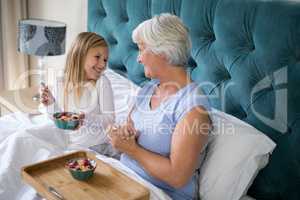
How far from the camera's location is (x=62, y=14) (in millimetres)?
2965

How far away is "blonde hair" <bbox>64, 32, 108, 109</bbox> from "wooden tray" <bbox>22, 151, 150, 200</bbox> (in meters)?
0.54

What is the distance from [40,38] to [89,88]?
0.72 m

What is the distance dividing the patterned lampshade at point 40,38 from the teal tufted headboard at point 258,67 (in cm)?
90

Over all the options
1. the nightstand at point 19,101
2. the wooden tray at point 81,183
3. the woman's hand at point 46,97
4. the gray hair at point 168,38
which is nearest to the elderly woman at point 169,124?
the gray hair at point 168,38

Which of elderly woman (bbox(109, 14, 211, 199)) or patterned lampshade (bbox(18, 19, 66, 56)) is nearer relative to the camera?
elderly woman (bbox(109, 14, 211, 199))

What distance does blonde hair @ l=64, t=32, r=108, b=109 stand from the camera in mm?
1840

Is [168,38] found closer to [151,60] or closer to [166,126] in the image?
[151,60]

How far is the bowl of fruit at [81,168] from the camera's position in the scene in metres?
1.32

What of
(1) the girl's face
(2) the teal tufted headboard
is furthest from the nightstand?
(2) the teal tufted headboard

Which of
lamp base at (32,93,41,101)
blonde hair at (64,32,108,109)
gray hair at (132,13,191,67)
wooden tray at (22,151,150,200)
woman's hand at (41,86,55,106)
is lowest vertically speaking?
lamp base at (32,93,41,101)

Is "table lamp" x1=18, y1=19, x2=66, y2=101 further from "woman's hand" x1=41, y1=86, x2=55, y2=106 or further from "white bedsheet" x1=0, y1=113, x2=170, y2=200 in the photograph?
"white bedsheet" x1=0, y1=113, x2=170, y2=200

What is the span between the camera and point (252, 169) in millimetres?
1469

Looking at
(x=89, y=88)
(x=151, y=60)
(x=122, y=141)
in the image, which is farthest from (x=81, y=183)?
(x=89, y=88)

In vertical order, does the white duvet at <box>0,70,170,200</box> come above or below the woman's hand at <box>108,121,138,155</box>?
below
